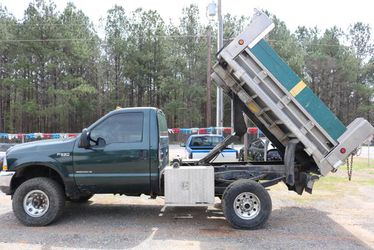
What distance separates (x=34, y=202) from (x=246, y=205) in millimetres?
3757

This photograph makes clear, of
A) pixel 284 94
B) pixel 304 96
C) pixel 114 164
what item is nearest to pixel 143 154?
pixel 114 164

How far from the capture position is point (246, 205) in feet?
21.3

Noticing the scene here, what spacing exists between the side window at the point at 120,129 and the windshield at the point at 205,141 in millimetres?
9335

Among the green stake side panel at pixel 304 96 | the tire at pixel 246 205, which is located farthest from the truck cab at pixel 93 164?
the green stake side panel at pixel 304 96

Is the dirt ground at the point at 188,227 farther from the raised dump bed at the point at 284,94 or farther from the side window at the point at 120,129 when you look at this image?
the side window at the point at 120,129

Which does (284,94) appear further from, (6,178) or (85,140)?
(6,178)

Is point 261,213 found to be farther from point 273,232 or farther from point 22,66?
point 22,66

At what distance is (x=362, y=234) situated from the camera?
243 inches

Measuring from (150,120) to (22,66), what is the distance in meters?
35.2

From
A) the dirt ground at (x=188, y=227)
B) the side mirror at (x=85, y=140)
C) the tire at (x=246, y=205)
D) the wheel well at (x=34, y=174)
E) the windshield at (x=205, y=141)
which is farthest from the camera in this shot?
the windshield at (x=205, y=141)

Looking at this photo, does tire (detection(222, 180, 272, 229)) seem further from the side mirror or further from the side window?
the side mirror

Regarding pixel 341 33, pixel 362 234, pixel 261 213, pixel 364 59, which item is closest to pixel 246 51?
pixel 261 213

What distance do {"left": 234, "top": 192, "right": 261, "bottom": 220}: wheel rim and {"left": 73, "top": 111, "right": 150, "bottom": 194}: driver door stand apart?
161 centimetres

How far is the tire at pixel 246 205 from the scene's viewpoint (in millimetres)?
6387
